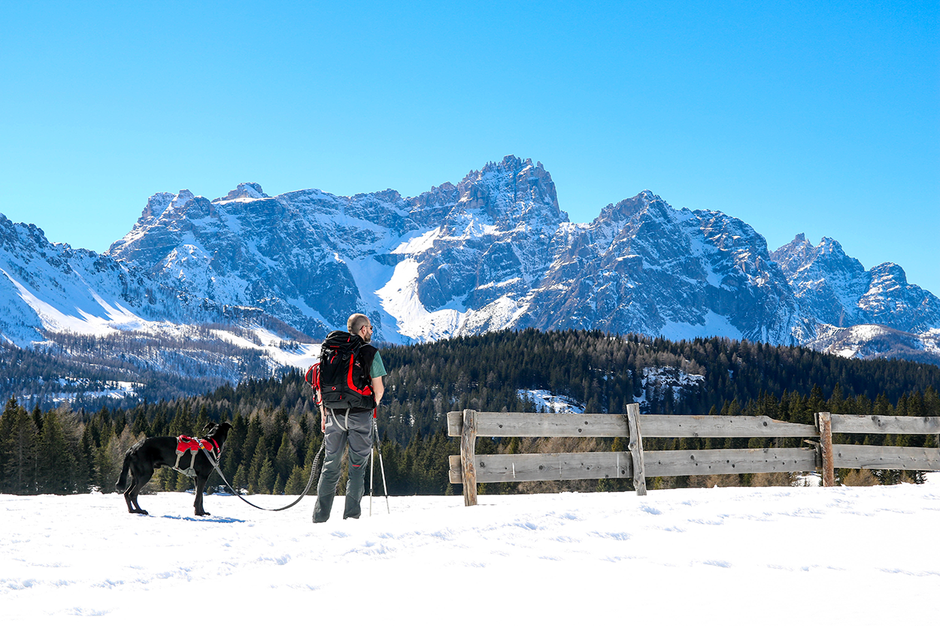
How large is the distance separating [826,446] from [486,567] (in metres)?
11.5

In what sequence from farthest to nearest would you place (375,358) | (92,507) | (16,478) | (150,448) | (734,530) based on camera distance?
1. (16,478)
2. (92,507)
3. (150,448)
4. (375,358)
5. (734,530)

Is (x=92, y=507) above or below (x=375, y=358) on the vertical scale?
below

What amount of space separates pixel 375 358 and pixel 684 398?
177104mm

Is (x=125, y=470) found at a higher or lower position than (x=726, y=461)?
higher

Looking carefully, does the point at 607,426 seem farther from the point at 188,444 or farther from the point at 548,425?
the point at 188,444

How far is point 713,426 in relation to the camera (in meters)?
13.6

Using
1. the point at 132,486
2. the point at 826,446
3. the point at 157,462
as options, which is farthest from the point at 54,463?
the point at 826,446

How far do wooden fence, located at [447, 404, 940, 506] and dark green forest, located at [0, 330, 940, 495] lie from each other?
4675 cm

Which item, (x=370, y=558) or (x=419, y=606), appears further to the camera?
(x=370, y=558)

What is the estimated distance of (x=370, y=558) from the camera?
253 inches

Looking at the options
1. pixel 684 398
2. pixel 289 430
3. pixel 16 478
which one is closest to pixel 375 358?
pixel 16 478

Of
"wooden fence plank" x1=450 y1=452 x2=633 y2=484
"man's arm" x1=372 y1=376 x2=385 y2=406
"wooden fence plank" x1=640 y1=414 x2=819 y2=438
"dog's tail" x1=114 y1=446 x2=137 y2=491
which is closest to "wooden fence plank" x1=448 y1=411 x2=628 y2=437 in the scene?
"wooden fence plank" x1=450 y1=452 x2=633 y2=484

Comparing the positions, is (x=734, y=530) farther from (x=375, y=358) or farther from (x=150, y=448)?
(x=150, y=448)

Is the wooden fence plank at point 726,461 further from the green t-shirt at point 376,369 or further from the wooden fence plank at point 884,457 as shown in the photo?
the green t-shirt at point 376,369
